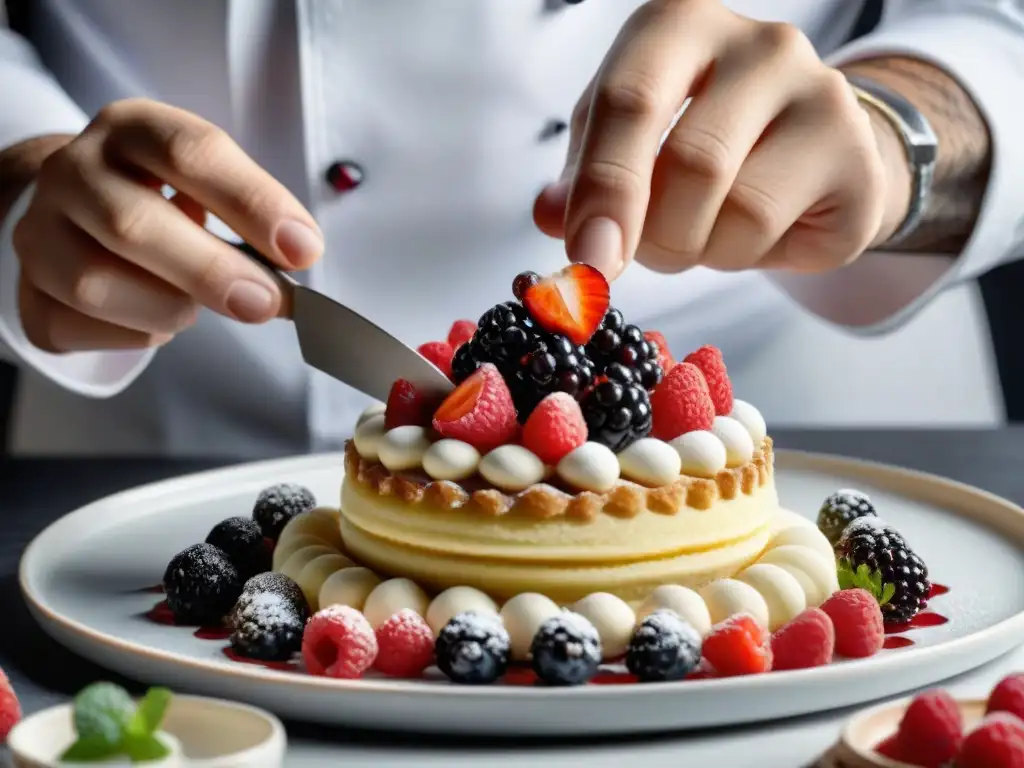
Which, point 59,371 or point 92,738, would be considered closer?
point 92,738

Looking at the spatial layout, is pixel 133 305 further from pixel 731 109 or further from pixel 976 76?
pixel 976 76

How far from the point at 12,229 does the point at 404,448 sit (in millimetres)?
1035

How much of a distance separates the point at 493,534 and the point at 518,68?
137cm

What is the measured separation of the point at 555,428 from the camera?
171 centimetres

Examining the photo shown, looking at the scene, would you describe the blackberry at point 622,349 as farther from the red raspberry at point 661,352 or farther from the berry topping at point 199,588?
the berry topping at point 199,588

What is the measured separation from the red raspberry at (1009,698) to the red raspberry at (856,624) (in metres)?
0.30

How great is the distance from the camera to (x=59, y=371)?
2688mm

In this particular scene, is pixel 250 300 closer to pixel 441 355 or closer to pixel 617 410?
pixel 441 355

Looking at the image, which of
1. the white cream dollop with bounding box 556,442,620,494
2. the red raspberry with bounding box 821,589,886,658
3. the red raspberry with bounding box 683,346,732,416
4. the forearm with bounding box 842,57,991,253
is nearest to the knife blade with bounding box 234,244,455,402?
the white cream dollop with bounding box 556,442,620,494

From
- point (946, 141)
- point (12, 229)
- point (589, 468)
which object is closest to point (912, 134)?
point (946, 141)

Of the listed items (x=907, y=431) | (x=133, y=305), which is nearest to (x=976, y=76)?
(x=907, y=431)

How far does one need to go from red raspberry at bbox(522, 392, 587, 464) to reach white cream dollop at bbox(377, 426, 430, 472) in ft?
0.52

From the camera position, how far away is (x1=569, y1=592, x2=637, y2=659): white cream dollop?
1.63m

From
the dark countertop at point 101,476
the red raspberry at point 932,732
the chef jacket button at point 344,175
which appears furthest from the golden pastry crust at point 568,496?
the chef jacket button at point 344,175
